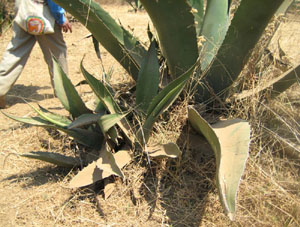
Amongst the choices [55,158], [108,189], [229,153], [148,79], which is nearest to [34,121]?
[55,158]

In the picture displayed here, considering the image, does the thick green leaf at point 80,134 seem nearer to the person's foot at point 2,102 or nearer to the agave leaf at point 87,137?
the agave leaf at point 87,137

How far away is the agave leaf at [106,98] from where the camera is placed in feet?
5.62

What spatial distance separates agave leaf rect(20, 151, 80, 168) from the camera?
1.84 m

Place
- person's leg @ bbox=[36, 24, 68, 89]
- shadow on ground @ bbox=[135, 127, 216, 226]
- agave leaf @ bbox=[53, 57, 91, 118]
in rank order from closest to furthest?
shadow on ground @ bbox=[135, 127, 216, 226], agave leaf @ bbox=[53, 57, 91, 118], person's leg @ bbox=[36, 24, 68, 89]

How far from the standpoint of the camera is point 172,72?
6.29 feet

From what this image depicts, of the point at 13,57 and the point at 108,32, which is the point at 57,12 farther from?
the point at 108,32

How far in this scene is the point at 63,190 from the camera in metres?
1.84

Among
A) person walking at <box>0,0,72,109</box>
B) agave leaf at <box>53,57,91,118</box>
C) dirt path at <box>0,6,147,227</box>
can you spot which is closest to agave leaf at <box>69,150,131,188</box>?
dirt path at <box>0,6,147,227</box>

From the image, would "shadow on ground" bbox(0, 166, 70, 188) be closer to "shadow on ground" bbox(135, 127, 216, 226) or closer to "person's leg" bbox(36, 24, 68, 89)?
"shadow on ground" bbox(135, 127, 216, 226)

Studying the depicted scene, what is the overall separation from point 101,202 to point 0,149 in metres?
0.98

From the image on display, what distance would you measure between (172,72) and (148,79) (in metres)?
0.15

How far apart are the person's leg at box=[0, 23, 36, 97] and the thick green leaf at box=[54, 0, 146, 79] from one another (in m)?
1.39

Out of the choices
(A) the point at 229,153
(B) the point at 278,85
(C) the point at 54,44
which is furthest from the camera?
(C) the point at 54,44

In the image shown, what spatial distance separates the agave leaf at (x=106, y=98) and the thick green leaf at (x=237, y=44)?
469 millimetres
